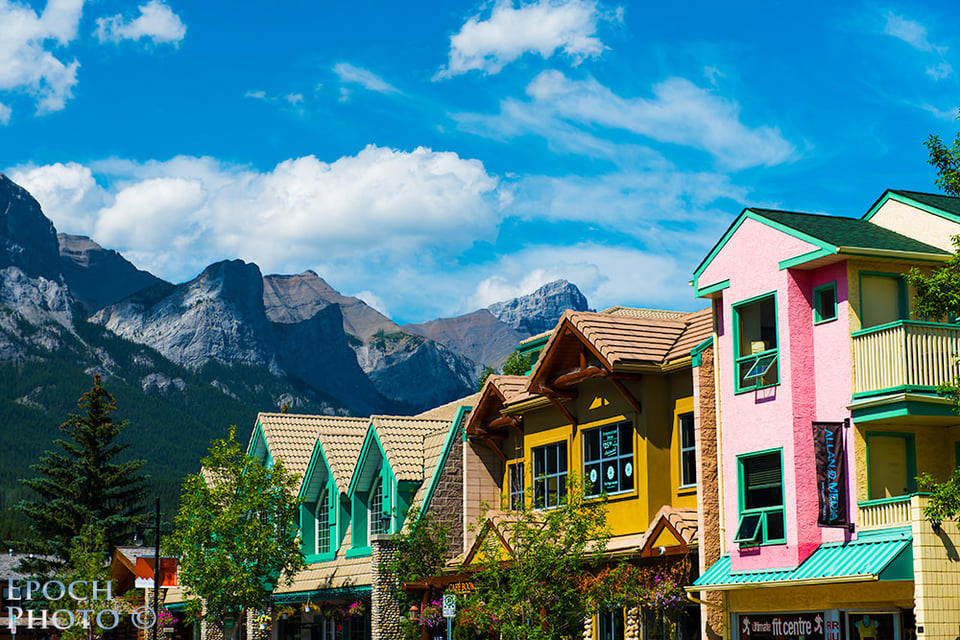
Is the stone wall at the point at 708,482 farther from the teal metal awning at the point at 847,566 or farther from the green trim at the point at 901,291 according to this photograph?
the green trim at the point at 901,291

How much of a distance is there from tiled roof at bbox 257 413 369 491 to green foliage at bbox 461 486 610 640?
52.1 feet

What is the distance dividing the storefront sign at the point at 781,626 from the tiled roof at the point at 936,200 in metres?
9.17

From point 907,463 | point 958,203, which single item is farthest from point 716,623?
point 958,203

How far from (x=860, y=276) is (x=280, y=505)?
2336 cm

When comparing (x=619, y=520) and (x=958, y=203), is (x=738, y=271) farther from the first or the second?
(x=619, y=520)

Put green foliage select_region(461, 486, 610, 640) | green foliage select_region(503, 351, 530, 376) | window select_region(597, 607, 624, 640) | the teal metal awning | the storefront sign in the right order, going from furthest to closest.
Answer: green foliage select_region(503, 351, 530, 376)
window select_region(597, 607, 624, 640)
green foliage select_region(461, 486, 610, 640)
the storefront sign
the teal metal awning

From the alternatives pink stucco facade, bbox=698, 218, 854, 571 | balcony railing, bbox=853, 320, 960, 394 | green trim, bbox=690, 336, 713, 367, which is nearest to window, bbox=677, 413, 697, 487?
green trim, bbox=690, 336, 713, 367

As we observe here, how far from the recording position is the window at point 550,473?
34469 millimetres

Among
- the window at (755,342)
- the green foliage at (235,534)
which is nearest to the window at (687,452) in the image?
the window at (755,342)

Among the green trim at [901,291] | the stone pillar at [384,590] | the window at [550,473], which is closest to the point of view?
the green trim at [901,291]

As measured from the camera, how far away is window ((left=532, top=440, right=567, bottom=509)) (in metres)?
34.5

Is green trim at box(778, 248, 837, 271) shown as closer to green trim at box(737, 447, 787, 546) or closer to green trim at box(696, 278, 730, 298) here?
green trim at box(696, 278, 730, 298)

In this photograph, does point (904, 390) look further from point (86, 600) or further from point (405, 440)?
point (86, 600)

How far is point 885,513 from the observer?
23719mm
